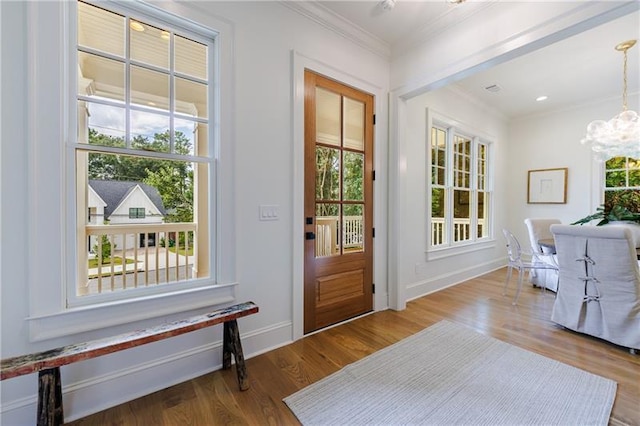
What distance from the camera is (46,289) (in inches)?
55.5

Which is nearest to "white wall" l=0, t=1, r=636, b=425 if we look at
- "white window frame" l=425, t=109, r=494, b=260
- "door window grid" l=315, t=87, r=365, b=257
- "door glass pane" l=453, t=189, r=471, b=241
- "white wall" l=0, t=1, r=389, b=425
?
"white wall" l=0, t=1, r=389, b=425

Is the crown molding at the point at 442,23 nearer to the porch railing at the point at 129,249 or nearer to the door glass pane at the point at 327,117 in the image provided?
the door glass pane at the point at 327,117

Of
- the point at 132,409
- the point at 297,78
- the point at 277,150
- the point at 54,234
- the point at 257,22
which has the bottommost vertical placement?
the point at 132,409

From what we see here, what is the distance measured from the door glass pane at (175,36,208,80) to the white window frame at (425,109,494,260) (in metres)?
2.90

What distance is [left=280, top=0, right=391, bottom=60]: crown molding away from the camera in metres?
2.31

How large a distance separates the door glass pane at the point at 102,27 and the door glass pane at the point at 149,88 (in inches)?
6.5

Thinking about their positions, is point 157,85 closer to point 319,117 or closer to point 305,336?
point 319,117

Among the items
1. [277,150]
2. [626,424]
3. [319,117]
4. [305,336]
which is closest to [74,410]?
[305,336]

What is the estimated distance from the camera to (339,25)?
255cm

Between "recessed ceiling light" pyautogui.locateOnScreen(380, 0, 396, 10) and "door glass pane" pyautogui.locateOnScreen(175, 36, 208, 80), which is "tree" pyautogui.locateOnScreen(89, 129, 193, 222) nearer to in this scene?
"door glass pane" pyautogui.locateOnScreen(175, 36, 208, 80)

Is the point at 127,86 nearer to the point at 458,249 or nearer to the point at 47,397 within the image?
the point at 47,397

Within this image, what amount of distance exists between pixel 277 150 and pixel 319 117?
0.63 meters

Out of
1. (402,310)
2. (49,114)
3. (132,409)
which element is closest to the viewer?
(49,114)

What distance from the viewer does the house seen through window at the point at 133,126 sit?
5.56 ft
